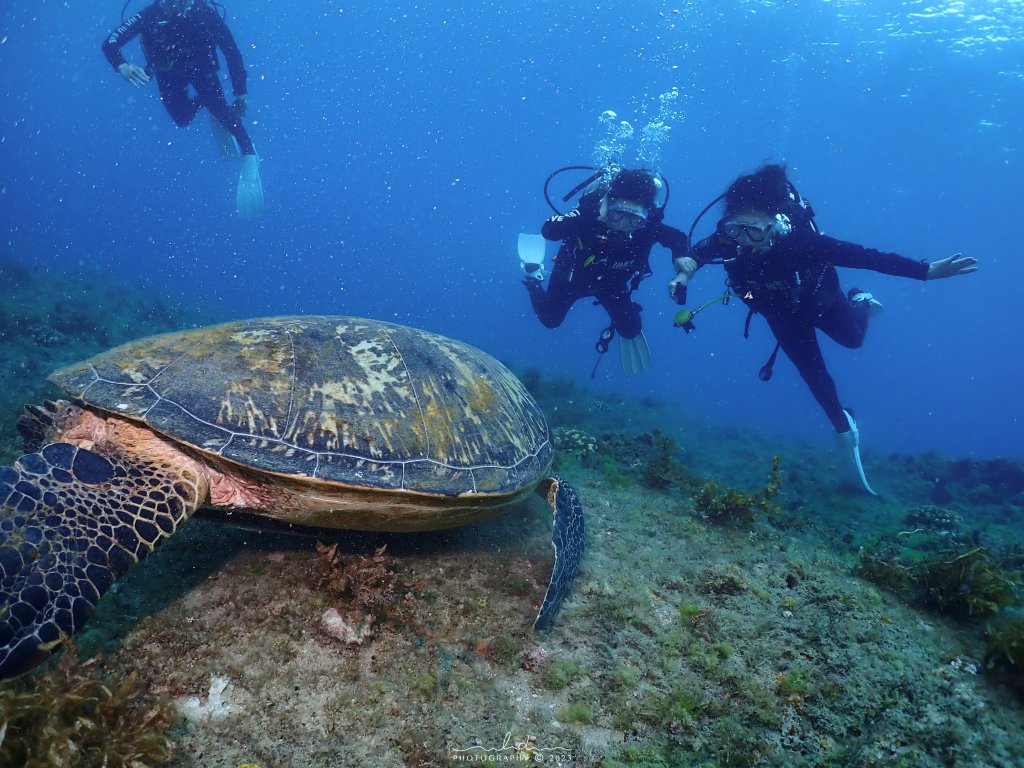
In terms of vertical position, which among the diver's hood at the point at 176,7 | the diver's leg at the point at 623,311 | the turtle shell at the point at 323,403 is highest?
the diver's hood at the point at 176,7

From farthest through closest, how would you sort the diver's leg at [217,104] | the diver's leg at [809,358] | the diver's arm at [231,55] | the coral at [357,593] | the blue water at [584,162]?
1. the blue water at [584,162]
2. the diver's leg at [217,104]
3. the diver's arm at [231,55]
4. the diver's leg at [809,358]
5. the coral at [357,593]

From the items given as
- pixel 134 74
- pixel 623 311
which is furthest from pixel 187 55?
pixel 623 311

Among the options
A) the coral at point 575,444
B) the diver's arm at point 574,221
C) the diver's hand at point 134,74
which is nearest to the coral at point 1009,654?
the coral at point 575,444

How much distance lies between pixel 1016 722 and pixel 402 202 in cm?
16390

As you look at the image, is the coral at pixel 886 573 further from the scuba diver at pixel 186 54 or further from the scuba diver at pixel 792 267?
the scuba diver at pixel 186 54

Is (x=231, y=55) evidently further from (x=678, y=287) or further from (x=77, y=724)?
(x=77, y=724)

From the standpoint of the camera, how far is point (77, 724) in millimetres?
1906

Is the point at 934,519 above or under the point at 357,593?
under

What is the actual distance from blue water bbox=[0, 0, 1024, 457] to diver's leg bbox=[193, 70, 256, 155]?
13.7 m

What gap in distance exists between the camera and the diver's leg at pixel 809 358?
9.20m

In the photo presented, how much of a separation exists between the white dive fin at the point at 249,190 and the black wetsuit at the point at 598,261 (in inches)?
413

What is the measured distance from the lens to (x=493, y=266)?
143750mm

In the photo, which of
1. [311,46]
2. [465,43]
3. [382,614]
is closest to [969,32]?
[382,614]

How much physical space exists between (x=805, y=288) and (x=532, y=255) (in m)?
6.41
